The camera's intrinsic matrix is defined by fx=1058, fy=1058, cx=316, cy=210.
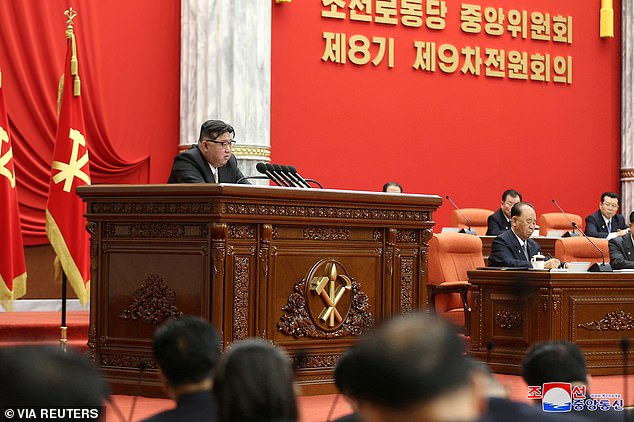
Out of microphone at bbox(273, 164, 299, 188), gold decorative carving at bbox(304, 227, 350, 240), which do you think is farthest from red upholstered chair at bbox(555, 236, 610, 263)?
microphone at bbox(273, 164, 299, 188)

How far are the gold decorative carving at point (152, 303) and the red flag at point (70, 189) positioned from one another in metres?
1.54

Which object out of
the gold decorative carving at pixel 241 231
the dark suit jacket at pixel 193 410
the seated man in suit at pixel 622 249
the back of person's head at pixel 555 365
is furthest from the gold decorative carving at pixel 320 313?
the seated man in suit at pixel 622 249

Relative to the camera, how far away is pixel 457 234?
802cm

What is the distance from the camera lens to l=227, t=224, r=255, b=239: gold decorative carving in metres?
4.68

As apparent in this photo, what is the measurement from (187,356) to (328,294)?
2.88 m

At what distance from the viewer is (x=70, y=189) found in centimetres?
641

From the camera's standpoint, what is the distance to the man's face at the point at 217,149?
5164 mm

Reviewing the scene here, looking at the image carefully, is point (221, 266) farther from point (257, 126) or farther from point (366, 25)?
point (366, 25)

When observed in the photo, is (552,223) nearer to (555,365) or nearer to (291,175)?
(291,175)

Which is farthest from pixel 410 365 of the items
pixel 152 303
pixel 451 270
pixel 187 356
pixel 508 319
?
pixel 451 270

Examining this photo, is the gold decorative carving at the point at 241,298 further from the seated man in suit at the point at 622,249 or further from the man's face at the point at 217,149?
the seated man in suit at the point at 622,249

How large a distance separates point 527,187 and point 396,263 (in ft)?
19.7

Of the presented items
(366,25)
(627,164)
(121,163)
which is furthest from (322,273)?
(627,164)

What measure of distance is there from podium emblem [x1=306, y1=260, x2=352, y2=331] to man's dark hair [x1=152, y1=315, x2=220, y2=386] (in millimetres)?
2741
